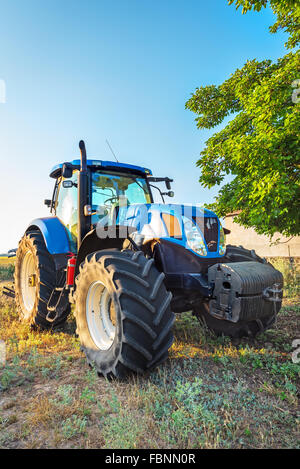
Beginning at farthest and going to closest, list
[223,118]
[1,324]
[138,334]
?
[223,118]
[1,324]
[138,334]

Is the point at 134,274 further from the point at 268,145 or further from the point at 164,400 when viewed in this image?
the point at 268,145

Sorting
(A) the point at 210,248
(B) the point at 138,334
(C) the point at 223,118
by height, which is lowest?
(B) the point at 138,334

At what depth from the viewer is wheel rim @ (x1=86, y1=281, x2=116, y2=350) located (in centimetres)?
319

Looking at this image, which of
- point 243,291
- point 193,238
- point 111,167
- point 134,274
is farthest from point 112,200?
point 243,291

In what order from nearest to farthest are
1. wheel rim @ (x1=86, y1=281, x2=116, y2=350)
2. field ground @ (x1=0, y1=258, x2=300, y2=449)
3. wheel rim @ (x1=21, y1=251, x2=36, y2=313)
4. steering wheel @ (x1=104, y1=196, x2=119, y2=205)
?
field ground @ (x1=0, y1=258, x2=300, y2=449) → wheel rim @ (x1=86, y1=281, x2=116, y2=350) → steering wheel @ (x1=104, y1=196, x2=119, y2=205) → wheel rim @ (x1=21, y1=251, x2=36, y2=313)

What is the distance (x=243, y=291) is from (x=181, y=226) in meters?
0.99

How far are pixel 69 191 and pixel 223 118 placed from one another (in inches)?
233

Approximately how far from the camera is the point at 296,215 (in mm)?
6281

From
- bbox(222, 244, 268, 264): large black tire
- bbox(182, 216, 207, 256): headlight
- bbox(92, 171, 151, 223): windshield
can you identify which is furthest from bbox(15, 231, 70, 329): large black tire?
bbox(222, 244, 268, 264): large black tire

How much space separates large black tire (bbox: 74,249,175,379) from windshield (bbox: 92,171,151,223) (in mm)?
1430

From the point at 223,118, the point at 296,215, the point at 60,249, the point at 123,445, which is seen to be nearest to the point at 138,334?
the point at 123,445

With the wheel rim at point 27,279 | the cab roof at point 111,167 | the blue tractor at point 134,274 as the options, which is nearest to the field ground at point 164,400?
the blue tractor at point 134,274

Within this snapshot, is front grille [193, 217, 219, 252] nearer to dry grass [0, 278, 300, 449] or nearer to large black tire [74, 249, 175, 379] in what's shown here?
large black tire [74, 249, 175, 379]
